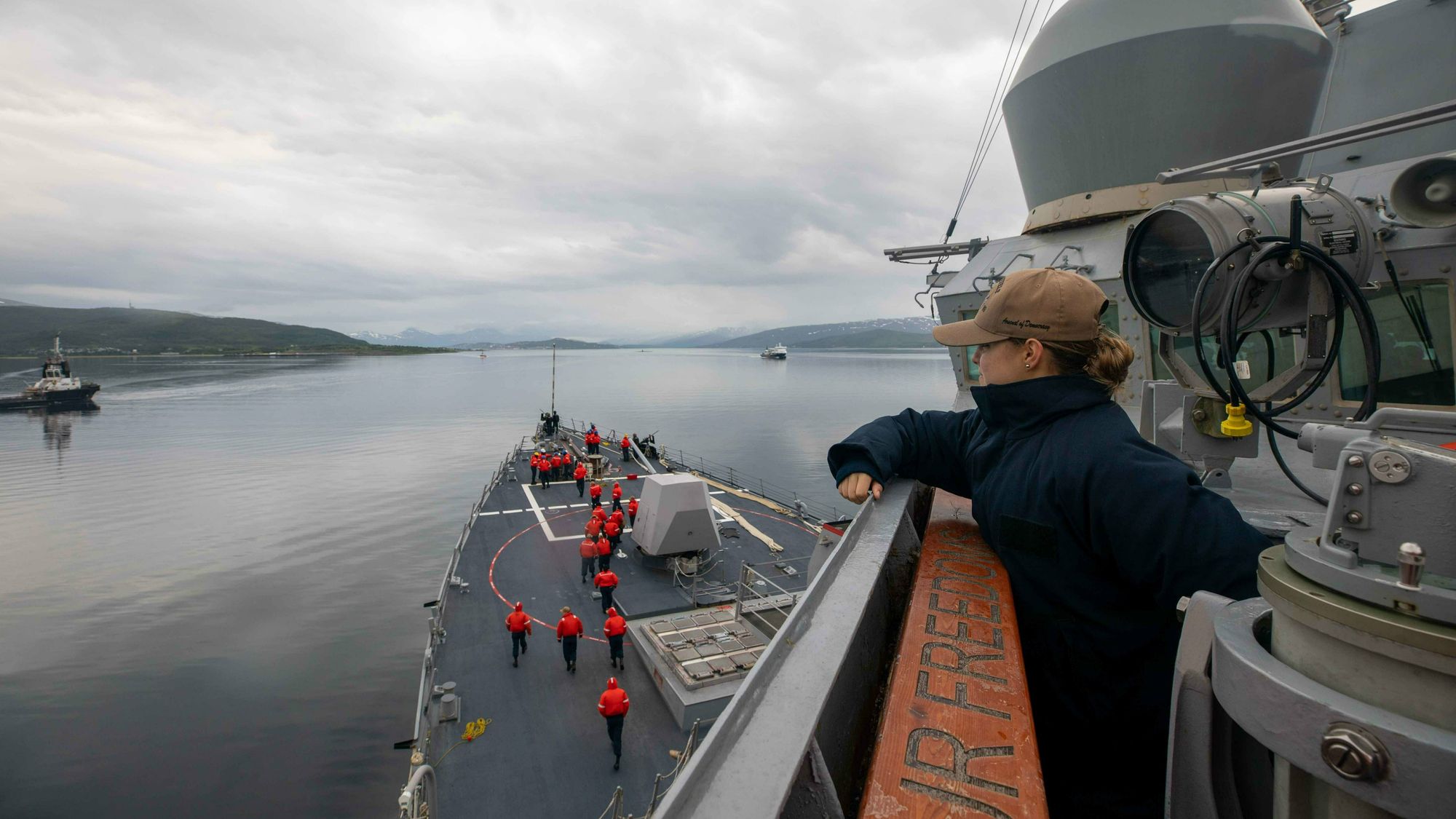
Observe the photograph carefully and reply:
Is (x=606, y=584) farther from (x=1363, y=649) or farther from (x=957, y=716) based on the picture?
(x=1363, y=649)

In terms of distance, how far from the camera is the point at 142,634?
2223 centimetres

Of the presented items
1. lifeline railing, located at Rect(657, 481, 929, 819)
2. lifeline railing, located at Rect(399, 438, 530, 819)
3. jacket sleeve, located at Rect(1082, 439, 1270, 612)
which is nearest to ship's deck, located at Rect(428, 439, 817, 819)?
lifeline railing, located at Rect(399, 438, 530, 819)

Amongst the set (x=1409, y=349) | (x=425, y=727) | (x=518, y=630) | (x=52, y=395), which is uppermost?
(x=1409, y=349)

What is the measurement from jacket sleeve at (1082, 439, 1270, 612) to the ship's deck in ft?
28.8

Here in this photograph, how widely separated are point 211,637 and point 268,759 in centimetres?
900

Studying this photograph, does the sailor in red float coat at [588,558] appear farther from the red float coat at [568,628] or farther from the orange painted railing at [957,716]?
the orange painted railing at [957,716]

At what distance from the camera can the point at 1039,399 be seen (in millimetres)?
2396

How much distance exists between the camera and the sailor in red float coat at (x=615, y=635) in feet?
36.7

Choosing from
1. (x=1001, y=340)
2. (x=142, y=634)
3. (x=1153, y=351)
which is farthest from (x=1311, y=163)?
(x=142, y=634)

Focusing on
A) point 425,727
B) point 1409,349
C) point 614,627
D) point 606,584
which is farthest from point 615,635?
point 1409,349

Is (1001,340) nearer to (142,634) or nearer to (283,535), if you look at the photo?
(142,634)

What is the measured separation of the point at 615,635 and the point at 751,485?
30374mm

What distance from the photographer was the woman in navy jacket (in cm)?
198

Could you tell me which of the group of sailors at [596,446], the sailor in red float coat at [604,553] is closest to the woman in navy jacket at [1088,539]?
the sailor in red float coat at [604,553]
